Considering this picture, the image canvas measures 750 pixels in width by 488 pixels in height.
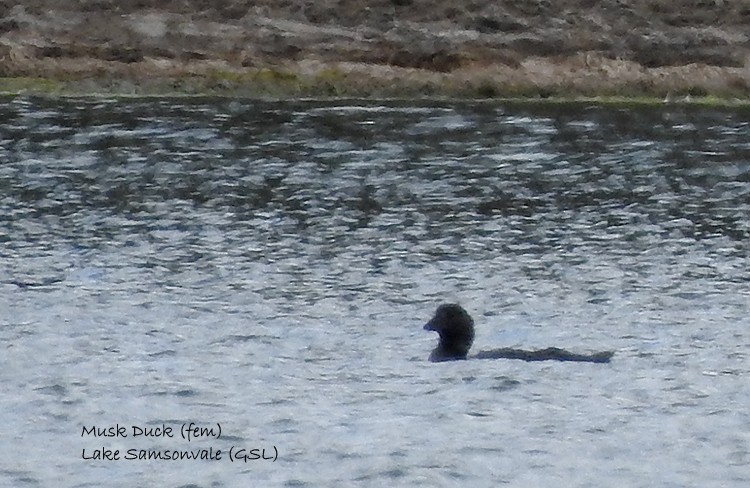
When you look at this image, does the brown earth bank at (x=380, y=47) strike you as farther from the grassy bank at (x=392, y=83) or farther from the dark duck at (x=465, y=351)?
the dark duck at (x=465, y=351)

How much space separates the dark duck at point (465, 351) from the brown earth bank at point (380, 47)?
63.5 feet

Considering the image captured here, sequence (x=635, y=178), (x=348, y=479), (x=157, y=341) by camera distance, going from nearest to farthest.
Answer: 1. (x=348, y=479)
2. (x=157, y=341)
3. (x=635, y=178)

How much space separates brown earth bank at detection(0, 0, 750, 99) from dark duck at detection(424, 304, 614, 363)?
19.4 meters

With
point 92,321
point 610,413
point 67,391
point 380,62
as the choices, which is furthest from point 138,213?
point 380,62

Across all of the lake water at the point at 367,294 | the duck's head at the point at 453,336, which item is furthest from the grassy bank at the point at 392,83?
the duck's head at the point at 453,336

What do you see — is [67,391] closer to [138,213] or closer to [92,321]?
[92,321]

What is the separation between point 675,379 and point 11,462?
19.5 ft

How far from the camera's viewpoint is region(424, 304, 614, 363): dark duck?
16.4m

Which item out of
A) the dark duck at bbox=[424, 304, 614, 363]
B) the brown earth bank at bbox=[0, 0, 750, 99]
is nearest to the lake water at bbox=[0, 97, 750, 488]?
the dark duck at bbox=[424, 304, 614, 363]

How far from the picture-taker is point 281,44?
124 feet

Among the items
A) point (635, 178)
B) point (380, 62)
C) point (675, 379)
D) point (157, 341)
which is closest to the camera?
point (675, 379)

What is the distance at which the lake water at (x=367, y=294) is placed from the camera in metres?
13.9

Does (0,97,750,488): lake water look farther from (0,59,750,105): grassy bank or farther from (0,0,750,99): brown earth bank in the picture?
(0,0,750,99): brown earth bank

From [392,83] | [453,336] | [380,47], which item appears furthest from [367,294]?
[380,47]
